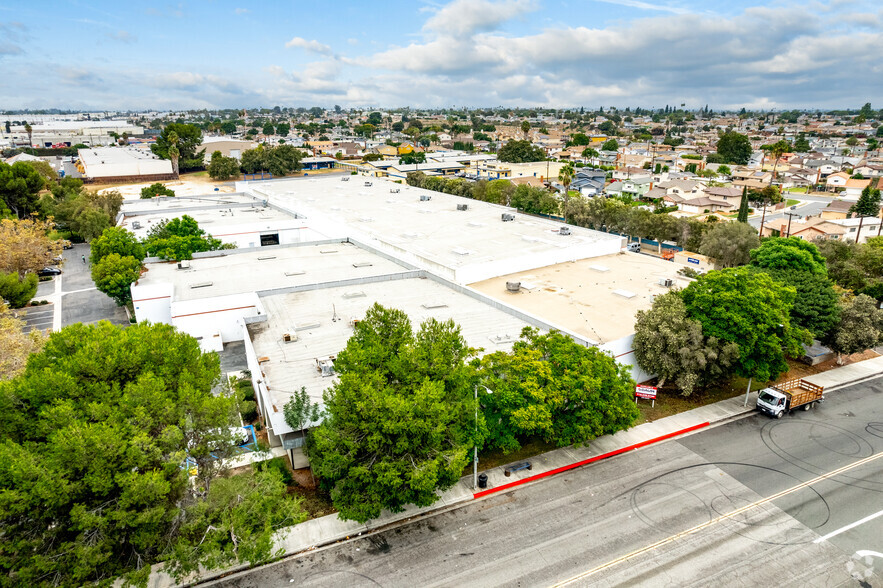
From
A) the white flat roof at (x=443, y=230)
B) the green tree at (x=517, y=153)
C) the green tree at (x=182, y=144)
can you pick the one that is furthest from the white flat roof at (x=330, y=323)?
the green tree at (x=517, y=153)

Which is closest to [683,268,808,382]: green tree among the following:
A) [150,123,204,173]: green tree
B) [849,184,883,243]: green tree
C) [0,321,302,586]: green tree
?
[0,321,302,586]: green tree

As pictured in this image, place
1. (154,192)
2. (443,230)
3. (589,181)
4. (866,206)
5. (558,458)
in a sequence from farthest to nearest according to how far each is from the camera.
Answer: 1. (589,181)
2. (154,192)
3. (866,206)
4. (443,230)
5. (558,458)

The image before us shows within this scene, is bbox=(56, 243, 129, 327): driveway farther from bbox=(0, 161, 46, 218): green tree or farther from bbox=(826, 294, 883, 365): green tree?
bbox=(826, 294, 883, 365): green tree

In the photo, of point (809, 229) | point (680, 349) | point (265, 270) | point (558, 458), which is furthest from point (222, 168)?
point (680, 349)

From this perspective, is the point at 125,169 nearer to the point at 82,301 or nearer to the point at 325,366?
the point at 82,301

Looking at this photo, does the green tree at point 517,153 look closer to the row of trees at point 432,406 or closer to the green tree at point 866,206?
the green tree at point 866,206

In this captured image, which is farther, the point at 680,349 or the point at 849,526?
the point at 680,349
